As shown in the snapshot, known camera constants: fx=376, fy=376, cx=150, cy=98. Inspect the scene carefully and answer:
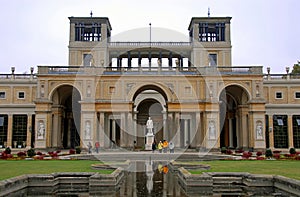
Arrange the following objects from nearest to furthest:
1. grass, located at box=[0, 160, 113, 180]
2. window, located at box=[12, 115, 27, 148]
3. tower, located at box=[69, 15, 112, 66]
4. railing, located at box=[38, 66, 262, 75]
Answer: grass, located at box=[0, 160, 113, 180]
railing, located at box=[38, 66, 262, 75]
window, located at box=[12, 115, 27, 148]
tower, located at box=[69, 15, 112, 66]

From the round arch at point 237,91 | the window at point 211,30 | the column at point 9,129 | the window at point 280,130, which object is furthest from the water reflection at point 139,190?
the window at point 211,30

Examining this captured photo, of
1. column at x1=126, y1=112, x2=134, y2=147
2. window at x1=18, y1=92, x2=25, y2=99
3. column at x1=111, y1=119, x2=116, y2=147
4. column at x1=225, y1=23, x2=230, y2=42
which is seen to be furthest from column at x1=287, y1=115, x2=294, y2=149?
window at x1=18, y1=92, x2=25, y2=99

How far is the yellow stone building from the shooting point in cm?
4553

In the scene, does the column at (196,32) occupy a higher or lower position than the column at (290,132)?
higher

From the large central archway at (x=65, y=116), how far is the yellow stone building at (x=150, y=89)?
0.14 meters

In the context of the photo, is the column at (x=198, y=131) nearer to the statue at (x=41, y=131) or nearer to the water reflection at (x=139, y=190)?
the statue at (x=41, y=131)

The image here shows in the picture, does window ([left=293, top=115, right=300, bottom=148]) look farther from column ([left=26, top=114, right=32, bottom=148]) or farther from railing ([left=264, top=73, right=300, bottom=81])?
column ([left=26, top=114, right=32, bottom=148])

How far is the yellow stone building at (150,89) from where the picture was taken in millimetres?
45531

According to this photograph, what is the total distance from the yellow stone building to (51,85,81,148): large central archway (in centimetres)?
14

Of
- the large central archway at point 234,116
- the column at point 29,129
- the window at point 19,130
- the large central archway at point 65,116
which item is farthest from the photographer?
the window at point 19,130

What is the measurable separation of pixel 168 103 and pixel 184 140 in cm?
1169

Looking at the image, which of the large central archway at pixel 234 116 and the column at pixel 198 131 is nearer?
the column at pixel 198 131

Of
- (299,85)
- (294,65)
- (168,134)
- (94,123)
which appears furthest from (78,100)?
(294,65)

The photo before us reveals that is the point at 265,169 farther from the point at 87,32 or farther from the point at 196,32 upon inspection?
the point at 87,32
